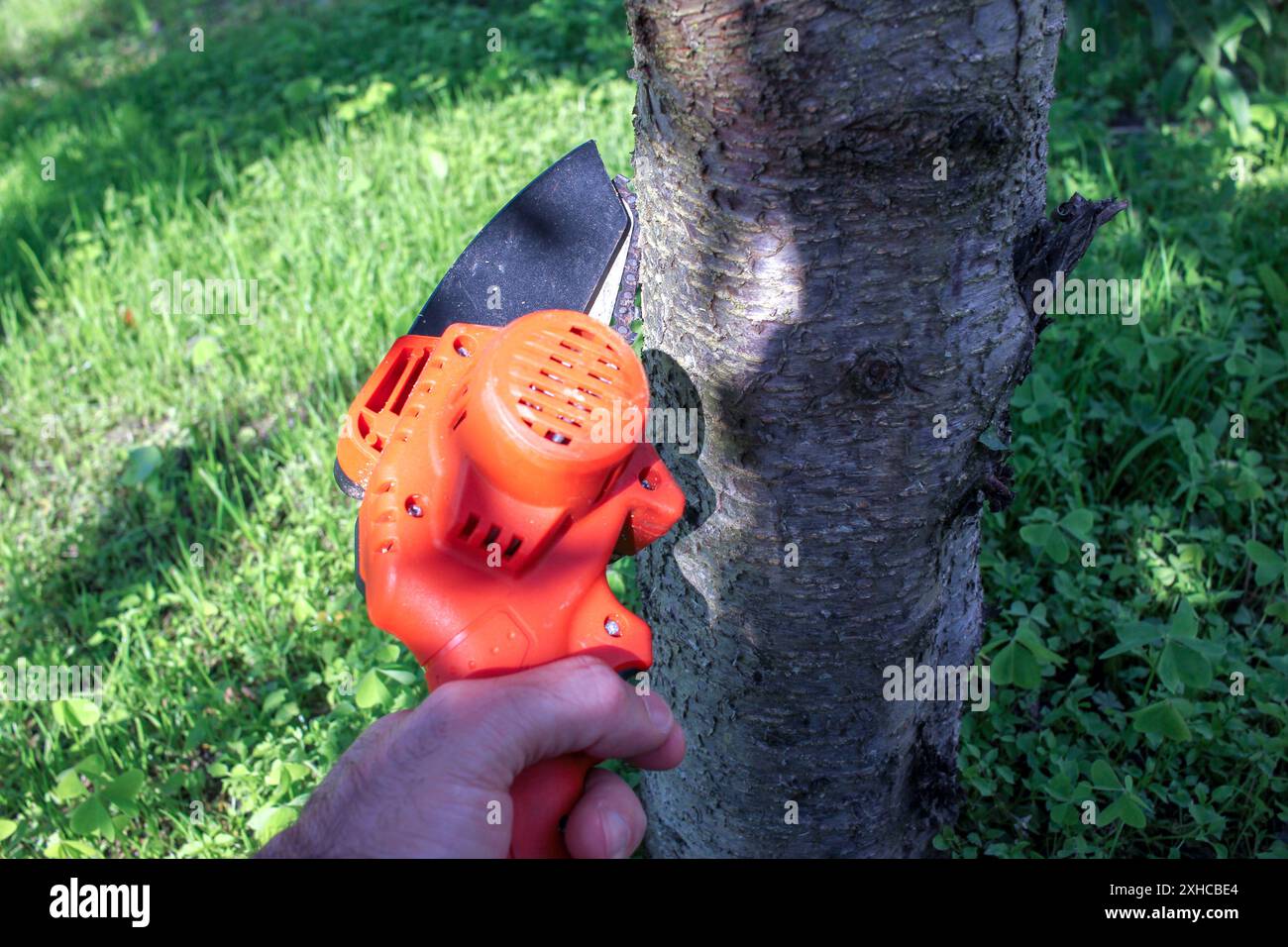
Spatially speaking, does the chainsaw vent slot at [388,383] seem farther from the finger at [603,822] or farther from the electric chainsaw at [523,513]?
the finger at [603,822]

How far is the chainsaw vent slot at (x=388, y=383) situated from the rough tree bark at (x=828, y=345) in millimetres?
385

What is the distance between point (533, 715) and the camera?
1353mm

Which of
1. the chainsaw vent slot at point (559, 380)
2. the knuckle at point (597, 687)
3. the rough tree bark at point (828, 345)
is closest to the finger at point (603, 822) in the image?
the knuckle at point (597, 687)

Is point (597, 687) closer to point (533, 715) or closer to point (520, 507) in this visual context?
point (533, 715)

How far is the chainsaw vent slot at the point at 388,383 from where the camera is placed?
5.48ft

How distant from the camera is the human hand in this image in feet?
4.31

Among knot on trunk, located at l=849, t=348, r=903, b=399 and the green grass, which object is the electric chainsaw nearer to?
knot on trunk, located at l=849, t=348, r=903, b=399

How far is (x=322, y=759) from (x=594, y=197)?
4.54ft

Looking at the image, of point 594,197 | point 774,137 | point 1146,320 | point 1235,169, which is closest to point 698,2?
point 774,137

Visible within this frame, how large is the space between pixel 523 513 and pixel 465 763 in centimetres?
32

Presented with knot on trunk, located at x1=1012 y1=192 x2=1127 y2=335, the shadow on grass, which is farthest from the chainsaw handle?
the shadow on grass

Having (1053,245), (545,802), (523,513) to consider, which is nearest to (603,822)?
(545,802)

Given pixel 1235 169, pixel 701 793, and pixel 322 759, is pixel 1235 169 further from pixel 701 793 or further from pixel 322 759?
pixel 322 759

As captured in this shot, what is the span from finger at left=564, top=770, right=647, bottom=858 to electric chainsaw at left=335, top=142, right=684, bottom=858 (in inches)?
0.9
